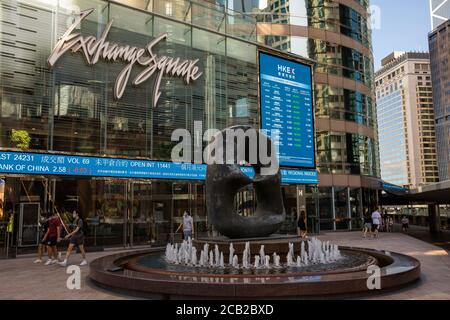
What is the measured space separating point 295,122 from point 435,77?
125 meters

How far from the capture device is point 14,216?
16.6 metres

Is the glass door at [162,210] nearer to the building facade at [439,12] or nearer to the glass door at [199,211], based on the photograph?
the glass door at [199,211]

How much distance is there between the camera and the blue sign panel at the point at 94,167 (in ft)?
53.4

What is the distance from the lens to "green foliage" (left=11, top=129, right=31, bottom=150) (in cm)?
1700

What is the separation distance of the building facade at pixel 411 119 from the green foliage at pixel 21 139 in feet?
524

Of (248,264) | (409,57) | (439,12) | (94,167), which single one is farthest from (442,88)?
(248,264)

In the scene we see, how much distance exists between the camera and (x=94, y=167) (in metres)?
18.3

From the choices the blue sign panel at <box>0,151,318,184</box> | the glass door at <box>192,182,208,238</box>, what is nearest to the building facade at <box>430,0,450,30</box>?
the glass door at <box>192,182,208,238</box>

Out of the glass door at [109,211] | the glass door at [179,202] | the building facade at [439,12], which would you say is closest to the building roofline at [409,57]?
the building facade at [439,12]

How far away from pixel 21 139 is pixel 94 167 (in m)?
3.15

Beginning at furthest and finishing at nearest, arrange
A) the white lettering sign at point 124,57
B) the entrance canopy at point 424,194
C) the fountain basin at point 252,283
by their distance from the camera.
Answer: the entrance canopy at point 424,194, the white lettering sign at point 124,57, the fountain basin at point 252,283

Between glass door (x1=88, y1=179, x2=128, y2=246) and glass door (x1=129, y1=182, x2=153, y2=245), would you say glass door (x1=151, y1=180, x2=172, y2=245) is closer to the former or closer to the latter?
glass door (x1=129, y1=182, x2=153, y2=245)
